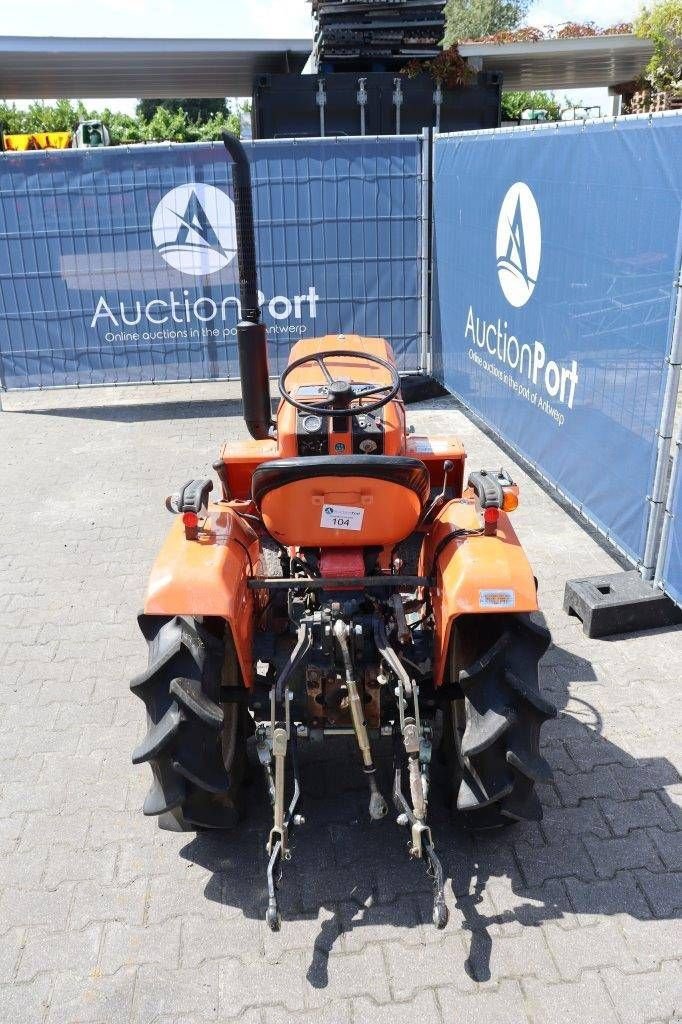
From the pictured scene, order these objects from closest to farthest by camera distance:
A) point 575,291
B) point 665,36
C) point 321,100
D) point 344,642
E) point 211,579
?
point 344,642
point 211,579
point 575,291
point 321,100
point 665,36

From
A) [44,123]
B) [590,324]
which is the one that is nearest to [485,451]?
[590,324]

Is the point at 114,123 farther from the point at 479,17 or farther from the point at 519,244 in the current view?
the point at 519,244

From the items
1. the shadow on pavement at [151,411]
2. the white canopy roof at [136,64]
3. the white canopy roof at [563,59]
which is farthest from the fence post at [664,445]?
the white canopy roof at [563,59]

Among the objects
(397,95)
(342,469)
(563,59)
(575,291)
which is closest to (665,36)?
(563,59)

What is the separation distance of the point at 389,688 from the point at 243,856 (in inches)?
32.1

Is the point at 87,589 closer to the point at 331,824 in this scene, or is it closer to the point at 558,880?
the point at 331,824

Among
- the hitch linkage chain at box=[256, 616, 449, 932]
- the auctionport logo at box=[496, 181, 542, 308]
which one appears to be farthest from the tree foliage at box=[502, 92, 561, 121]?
the hitch linkage chain at box=[256, 616, 449, 932]

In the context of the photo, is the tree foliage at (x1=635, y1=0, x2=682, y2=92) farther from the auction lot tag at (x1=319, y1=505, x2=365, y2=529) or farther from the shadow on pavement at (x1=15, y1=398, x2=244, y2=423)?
the auction lot tag at (x1=319, y1=505, x2=365, y2=529)

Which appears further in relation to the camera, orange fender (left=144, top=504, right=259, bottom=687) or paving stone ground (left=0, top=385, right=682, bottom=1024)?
orange fender (left=144, top=504, right=259, bottom=687)

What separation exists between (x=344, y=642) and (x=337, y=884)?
86 centimetres

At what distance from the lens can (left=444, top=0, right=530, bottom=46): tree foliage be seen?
49219 millimetres

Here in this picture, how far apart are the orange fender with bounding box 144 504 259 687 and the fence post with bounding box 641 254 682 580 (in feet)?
7.30

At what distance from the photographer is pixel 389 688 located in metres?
2.80

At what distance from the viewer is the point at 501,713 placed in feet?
8.53
